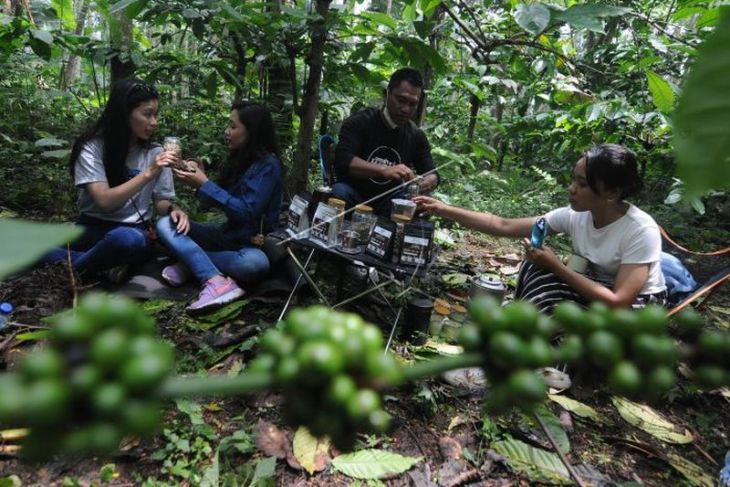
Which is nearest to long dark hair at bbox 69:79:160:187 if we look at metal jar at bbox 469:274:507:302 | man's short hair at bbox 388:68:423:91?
man's short hair at bbox 388:68:423:91

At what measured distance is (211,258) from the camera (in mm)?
3264

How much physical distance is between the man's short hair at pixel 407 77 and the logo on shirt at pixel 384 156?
51 cm

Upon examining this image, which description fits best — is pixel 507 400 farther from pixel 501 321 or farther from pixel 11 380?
pixel 11 380

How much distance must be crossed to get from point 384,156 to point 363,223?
3.31ft

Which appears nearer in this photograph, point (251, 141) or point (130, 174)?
point (130, 174)

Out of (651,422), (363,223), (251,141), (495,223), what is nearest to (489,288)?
(495,223)

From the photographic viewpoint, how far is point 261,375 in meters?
0.35

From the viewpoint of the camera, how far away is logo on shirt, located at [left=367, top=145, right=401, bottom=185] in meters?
3.69

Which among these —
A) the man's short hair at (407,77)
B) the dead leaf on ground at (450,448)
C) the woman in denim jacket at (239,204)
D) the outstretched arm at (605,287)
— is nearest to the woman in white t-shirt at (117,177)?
the woman in denim jacket at (239,204)

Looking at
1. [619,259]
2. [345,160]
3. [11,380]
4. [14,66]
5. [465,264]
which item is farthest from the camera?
[14,66]

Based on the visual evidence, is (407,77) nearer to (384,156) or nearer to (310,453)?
(384,156)

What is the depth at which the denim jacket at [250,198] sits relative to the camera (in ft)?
10.1

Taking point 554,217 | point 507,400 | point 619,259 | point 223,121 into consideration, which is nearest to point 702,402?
point 619,259

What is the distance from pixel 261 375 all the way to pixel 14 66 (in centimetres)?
903
